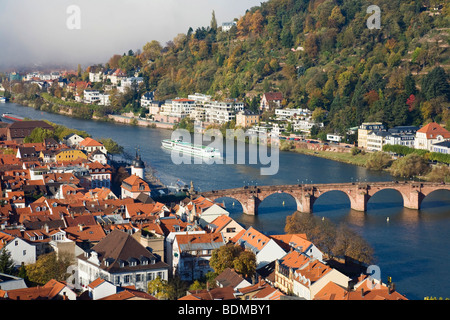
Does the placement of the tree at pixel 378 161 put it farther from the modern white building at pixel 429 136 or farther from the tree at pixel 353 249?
the tree at pixel 353 249

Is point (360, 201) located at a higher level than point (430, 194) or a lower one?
higher

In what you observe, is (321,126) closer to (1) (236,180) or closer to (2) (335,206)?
(1) (236,180)

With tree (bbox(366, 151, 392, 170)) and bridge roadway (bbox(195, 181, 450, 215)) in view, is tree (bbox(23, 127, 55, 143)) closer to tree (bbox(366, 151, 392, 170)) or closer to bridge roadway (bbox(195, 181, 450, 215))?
bridge roadway (bbox(195, 181, 450, 215))

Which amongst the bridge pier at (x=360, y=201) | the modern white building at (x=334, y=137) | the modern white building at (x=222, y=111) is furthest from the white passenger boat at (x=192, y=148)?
the bridge pier at (x=360, y=201)

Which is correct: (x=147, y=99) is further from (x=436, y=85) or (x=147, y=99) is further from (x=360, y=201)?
(x=360, y=201)

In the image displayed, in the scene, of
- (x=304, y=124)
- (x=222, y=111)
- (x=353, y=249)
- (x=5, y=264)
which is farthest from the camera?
(x=222, y=111)

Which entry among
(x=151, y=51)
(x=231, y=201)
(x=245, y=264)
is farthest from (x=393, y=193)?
(x=151, y=51)

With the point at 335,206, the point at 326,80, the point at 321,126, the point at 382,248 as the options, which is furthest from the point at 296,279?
the point at 326,80
